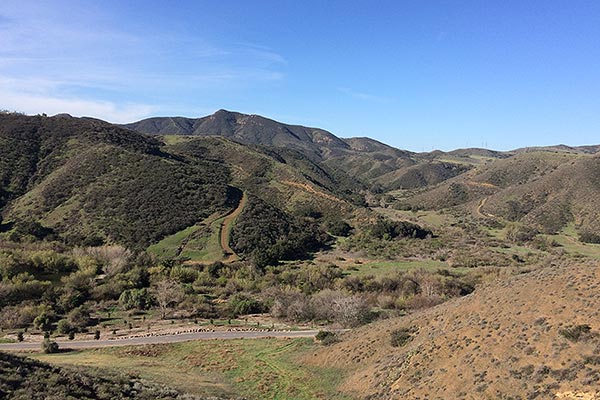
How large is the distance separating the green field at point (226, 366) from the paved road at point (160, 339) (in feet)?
4.01

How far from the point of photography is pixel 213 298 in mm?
44844

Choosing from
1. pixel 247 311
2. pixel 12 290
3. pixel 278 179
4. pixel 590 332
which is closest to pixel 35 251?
pixel 12 290

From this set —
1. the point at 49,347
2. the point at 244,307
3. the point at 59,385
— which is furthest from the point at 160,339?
the point at 59,385

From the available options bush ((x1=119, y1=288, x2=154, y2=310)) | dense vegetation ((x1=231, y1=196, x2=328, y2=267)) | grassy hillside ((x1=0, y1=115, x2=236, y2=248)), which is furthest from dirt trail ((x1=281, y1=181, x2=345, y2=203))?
bush ((x1=119, y1=288, x2=154, y2=310))

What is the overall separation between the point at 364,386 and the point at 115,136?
102m

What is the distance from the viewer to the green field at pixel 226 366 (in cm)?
2248

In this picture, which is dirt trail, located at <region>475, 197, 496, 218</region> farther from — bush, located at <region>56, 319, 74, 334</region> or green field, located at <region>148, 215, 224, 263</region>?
bush, located at <region>56, 319, 74, 334</region>

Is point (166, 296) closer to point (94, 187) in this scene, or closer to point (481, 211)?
point (94, 187)

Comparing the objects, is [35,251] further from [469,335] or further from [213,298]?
[469,335]

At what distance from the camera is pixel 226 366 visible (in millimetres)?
27000

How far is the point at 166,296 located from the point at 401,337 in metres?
24.5

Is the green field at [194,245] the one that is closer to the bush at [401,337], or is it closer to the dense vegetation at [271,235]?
the dense vegetation at [271,235]

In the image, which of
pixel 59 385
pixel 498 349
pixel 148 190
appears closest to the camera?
pixel 59 385

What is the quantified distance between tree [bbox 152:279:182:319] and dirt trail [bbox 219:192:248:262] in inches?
679
